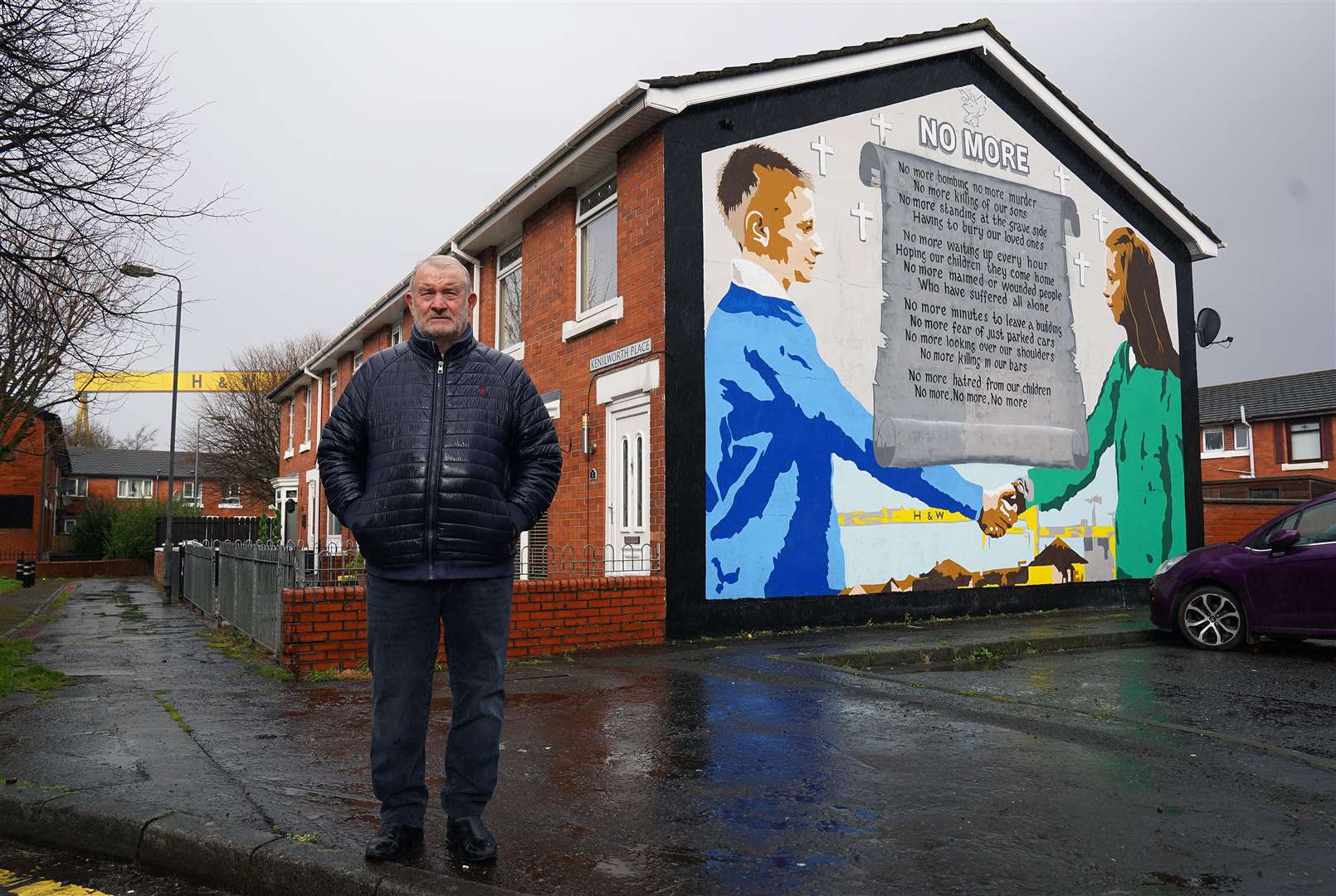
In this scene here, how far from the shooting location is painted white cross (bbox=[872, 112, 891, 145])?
12.3 metres

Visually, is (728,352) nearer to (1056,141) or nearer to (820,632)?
(820,632)

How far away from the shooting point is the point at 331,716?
628 cm

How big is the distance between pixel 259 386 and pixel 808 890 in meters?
51.0

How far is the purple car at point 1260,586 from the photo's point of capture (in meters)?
8.75

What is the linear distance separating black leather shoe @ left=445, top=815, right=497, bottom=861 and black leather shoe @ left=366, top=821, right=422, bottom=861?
0.12 meters

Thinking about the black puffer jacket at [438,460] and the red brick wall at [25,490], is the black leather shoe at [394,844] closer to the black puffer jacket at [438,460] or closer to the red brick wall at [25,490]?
the black puffer jacket at [438,460]

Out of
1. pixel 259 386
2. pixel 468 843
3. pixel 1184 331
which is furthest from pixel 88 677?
pixel 259 386

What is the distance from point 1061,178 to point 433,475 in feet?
43.1

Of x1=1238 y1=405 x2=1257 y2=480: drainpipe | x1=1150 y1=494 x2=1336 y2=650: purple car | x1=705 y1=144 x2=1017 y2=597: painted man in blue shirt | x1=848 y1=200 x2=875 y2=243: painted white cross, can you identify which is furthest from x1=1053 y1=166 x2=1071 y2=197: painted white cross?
x1=1238 y1=405 x2=1257 y2=480: drainpipe

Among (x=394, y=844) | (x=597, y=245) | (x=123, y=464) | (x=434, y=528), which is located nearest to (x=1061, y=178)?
(x=597, y=245)

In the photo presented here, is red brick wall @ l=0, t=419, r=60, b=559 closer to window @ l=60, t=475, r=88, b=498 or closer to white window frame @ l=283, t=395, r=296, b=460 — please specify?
white window frame @ l=283, t=395, r=296, b=460

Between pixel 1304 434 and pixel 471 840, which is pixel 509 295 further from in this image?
pixel 1304 434

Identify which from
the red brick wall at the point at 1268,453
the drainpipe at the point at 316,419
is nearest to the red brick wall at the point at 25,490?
the drainpipe at the point at 316,419

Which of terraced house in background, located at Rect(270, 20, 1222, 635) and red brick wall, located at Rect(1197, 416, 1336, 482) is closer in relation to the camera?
terraced house in background, located at Rect(270, 20, 1222, 635)
